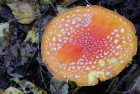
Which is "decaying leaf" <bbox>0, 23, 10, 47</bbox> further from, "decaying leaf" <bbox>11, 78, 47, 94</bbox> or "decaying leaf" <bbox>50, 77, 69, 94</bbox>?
"decaying leaf" <bbox>50, 77, 69, 94</bbox>

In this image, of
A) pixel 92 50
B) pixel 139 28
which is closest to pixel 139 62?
pixel 139 28

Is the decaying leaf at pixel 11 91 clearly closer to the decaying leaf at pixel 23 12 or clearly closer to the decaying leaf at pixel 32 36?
the decaying leaf at pixel 32 36

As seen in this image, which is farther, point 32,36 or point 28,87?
point 32,36

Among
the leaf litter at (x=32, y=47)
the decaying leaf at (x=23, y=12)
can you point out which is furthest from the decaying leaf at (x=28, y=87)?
the decaying leaf at (x=23, y=12)

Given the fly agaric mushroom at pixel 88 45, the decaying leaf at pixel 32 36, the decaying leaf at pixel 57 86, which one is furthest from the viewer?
the decaying leaf at pixel 32 36

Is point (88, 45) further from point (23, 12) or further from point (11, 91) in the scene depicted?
point (23, 12)

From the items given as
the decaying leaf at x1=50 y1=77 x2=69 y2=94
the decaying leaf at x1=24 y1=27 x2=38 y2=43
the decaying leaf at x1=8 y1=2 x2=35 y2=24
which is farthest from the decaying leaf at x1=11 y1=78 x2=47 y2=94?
the decaying leaf at x1=8 y1=2 x2=35 y2=24

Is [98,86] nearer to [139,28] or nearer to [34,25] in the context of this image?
[139,28]

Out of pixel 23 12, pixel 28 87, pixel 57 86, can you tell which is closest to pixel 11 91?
pixel 28 87
